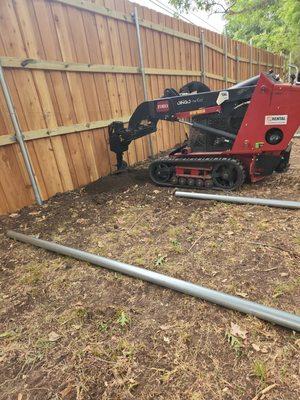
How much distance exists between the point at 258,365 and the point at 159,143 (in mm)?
6078

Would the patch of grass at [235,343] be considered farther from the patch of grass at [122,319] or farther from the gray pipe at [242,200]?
the gray pipe at [242,200]

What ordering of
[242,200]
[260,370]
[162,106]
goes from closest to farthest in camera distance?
[260,370] → [242,200] → [162,106]

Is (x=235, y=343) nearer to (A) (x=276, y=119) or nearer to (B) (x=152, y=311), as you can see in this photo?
(B) (x=152, y=311)

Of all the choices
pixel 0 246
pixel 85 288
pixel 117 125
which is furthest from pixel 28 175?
pixel 85 288

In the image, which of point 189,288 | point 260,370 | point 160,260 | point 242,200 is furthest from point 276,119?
point 260,370

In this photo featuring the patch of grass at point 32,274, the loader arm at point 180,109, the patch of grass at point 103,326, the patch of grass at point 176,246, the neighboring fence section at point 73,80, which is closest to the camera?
the patch of grass at point 103,326

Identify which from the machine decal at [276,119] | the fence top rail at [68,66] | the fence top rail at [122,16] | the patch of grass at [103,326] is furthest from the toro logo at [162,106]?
the patch of grass at [103,326]

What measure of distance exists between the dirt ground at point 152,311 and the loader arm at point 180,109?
5.31 feet

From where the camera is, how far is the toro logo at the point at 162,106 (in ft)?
15.5

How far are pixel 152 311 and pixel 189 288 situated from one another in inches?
13.5

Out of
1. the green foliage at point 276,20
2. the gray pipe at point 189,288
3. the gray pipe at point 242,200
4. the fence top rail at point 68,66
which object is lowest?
the gray pipe at point 242,200

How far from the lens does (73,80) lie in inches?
188

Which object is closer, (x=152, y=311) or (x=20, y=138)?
(x=152, y=311)

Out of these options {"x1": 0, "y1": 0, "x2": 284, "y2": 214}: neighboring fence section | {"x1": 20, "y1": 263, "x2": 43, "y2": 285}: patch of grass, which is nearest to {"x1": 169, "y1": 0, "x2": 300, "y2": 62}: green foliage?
{"x1": 0, "y1": 0, "x2": 284, "y2": 214}: neighboring fence section
